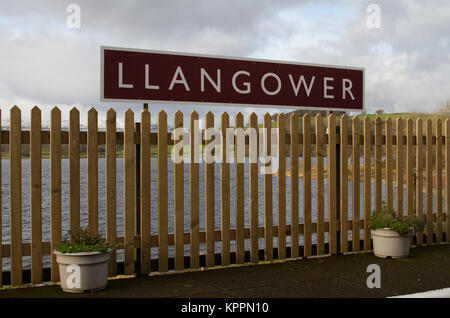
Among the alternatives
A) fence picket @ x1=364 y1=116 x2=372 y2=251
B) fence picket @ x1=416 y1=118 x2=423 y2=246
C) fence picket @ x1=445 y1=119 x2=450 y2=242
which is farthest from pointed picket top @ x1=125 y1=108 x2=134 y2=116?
fence picket @ x1=445 y1=119 x2=450 y2=242

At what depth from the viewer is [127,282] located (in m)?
6.42

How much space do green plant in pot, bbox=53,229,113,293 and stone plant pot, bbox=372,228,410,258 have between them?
420 centimetres

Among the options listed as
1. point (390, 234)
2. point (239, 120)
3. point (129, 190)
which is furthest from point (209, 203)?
point (390, 234)

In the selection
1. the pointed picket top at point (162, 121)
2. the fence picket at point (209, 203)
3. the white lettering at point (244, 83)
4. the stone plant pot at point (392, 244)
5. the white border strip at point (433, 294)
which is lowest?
the white border strip at point (433, 294)

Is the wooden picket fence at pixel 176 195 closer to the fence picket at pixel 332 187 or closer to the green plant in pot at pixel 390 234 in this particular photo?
the fence picket at pixel 332 187

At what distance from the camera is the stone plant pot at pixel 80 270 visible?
574cm

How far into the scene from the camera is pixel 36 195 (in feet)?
20.3

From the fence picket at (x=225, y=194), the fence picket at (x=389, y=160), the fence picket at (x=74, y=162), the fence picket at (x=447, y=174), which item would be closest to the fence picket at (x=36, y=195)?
the fence picket at (x=74, y=162)

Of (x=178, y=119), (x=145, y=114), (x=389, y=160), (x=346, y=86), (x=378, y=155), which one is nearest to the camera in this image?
(x=145, y=114)

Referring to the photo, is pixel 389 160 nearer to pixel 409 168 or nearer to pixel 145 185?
pixel 409 168

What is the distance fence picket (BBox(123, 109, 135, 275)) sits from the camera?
21.6 feet

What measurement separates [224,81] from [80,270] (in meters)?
3.24

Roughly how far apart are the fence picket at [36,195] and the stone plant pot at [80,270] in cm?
55

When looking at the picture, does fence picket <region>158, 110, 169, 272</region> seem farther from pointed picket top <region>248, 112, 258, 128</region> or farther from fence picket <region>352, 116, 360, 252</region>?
fence picket <region>352, 116, 360, 252</region>
